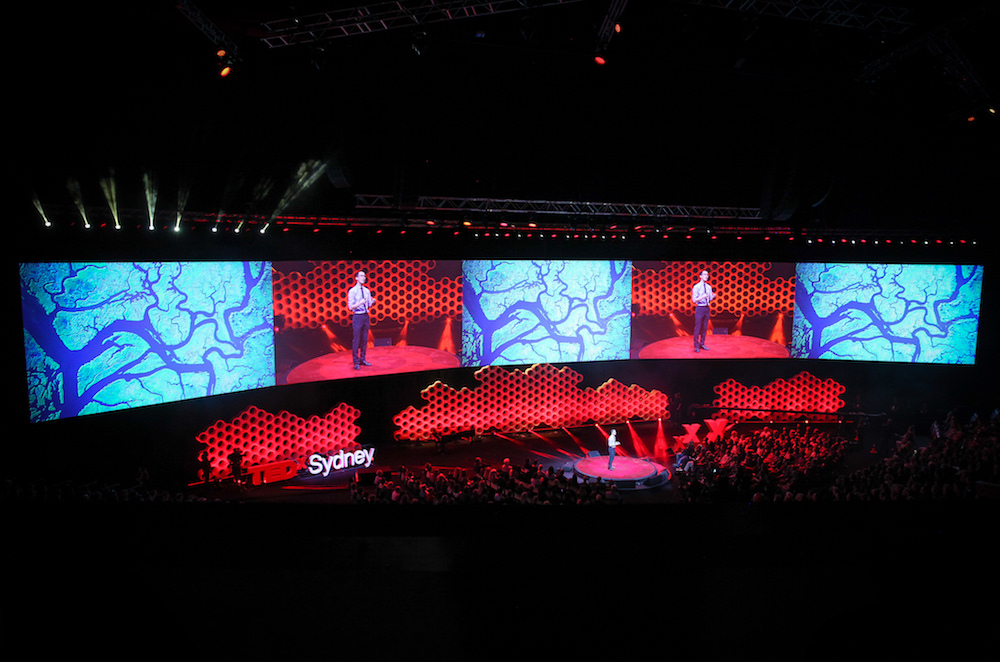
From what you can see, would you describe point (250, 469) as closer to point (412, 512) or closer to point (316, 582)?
point (316, 582)

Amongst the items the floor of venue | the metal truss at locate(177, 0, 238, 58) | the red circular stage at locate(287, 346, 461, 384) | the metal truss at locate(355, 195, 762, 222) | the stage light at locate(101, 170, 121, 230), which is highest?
the metal truss at locate(177, 0, 238, 58)

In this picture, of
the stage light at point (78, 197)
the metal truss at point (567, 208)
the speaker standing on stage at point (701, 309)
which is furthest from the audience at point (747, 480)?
the metal truss at point (567, 208)

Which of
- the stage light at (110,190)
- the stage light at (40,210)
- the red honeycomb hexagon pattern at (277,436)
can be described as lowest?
the red honeycomb hexagon pattern at (277,436)

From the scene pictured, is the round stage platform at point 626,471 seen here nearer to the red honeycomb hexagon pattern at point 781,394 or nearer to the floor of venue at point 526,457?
the floor of venue at point 526,457

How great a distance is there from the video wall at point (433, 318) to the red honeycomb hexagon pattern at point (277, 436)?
98 cm

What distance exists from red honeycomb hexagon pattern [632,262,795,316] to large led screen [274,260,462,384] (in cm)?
507

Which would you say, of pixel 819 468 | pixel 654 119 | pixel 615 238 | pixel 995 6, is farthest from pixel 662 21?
pixel 819 468

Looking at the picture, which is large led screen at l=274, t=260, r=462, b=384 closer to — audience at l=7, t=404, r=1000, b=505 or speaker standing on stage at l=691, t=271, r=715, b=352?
audience at l=7, t=404, r=1000, b=505

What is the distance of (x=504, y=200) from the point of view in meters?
12.1

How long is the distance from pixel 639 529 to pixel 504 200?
10.2 meters

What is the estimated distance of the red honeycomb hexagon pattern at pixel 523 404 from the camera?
14.5 m

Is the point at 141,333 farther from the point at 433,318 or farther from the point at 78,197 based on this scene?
the point at 433,318

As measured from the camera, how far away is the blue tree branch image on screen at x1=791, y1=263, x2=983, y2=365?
49.3ft

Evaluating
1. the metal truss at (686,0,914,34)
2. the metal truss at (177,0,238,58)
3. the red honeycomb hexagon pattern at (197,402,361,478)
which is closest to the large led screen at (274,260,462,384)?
the red honeycomb hexagon pattern at (197,402,361,478)
